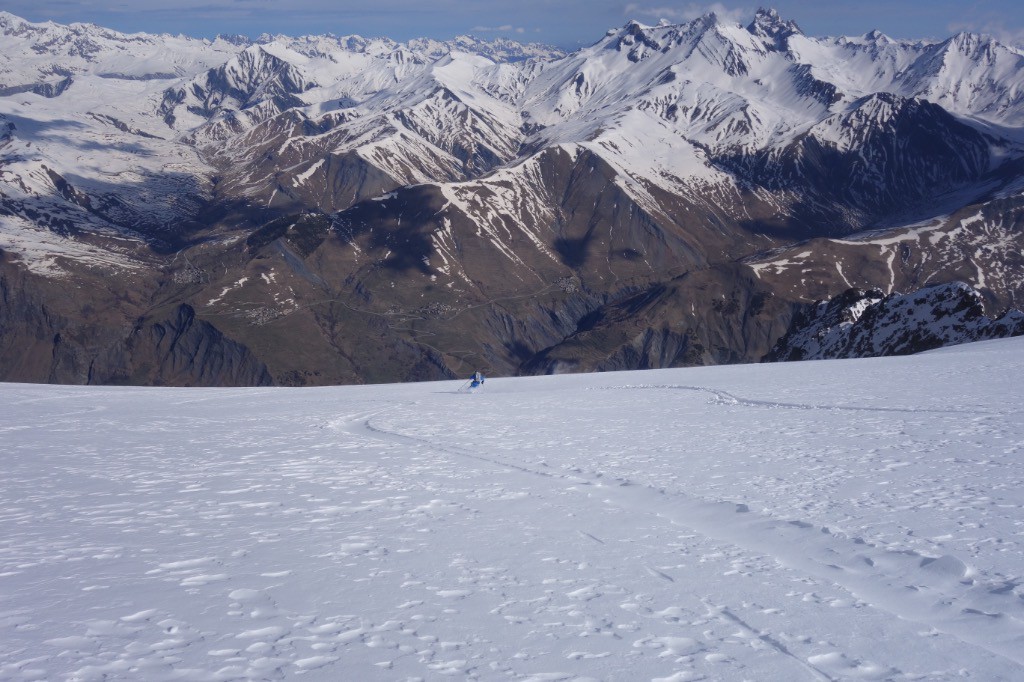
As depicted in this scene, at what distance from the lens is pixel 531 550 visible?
16.8m

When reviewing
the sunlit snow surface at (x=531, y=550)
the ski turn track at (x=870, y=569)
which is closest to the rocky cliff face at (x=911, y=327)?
the sunlit snow surface at (x=531, y=550)

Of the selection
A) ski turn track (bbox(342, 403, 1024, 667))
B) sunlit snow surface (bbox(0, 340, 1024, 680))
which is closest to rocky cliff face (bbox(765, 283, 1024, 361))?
sunlit snow surface (bbox(0, 340, 1024, 680))

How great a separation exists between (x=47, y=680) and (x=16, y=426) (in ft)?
103

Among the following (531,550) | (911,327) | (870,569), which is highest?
(911,327)

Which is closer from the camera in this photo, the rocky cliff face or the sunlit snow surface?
the sunlit snow surface

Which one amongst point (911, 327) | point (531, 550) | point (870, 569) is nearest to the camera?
point (870, 569)

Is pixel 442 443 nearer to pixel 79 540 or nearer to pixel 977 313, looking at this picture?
pixel 79 540

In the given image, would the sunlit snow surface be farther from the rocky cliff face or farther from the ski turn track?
the rocky cliff face

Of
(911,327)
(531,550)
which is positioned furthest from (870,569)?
(911,327)

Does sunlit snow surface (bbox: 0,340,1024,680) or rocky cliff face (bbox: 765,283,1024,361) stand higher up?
rocky cliff face (bbox: 765,283,1024,361)

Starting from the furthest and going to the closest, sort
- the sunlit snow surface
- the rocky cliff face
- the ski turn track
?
1. the rocky cliff face
2. the ski turn track
3. the sunlit snow surface

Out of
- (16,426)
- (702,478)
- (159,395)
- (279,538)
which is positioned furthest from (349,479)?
(159,395)

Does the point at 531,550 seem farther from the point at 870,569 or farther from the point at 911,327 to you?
the point at 911,327

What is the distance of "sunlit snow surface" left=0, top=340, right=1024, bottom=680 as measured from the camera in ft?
39.2
